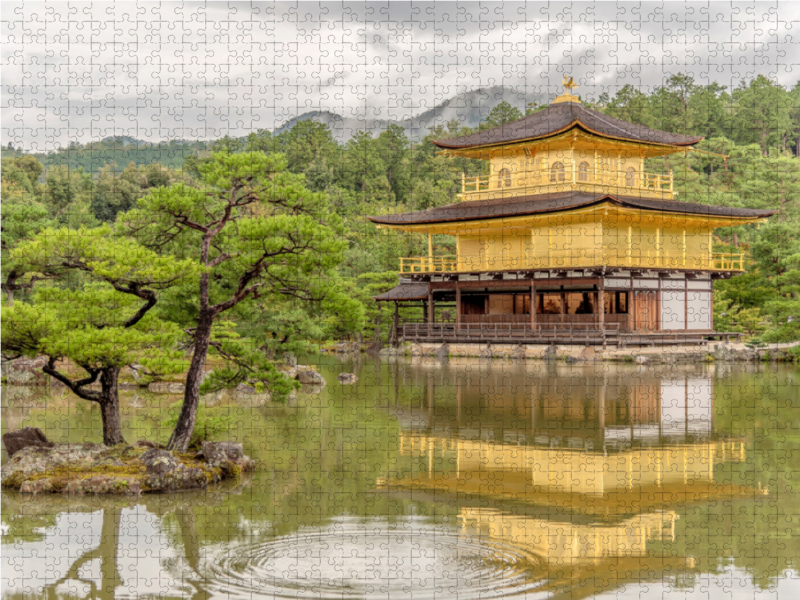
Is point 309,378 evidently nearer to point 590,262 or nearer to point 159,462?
point 590,262

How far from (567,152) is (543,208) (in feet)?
12.8

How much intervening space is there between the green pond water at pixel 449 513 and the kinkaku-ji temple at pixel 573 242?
618 inches

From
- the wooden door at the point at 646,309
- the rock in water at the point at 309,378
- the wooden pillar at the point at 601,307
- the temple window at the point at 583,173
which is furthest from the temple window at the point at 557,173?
the rock in water at the point at 309,378

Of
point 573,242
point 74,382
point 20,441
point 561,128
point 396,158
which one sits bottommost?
point 20,441

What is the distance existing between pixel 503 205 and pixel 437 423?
21.3 m

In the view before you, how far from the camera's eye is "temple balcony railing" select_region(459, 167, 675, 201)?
36969mm

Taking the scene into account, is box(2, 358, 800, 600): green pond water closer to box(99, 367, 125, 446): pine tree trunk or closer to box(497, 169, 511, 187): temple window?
box(99, 367, 125, 446): pine tree trunk

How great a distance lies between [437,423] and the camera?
17.5 meters

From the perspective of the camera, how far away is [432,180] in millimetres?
66000

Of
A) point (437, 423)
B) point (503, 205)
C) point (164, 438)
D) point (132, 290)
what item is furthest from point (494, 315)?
point (132, 290)

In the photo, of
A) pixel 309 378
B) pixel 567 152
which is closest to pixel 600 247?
pixel 567 152

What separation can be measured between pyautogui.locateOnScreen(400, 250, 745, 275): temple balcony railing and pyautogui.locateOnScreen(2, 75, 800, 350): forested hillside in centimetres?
203

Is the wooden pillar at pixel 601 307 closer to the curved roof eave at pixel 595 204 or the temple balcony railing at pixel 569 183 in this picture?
the curved roof eave at pixel 595 204

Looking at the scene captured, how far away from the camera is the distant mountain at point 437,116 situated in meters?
19.2
